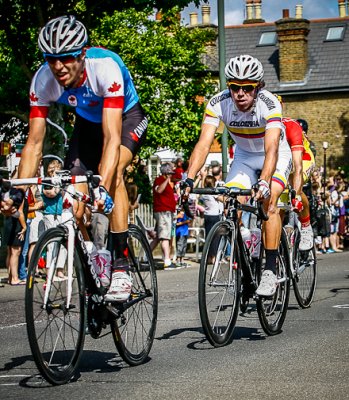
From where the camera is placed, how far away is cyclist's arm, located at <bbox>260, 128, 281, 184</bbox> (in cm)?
885

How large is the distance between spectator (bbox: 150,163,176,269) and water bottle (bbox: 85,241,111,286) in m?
13.3

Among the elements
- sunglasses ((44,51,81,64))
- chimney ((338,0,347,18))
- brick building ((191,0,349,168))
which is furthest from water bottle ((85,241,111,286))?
chimney ((338,0,347,18))

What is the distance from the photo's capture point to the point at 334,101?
64.8 m

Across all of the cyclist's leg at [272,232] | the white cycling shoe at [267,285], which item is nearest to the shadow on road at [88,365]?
the white cycling shoe at [267,285]

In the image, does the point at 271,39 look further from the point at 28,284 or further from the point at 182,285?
the point at 28,284

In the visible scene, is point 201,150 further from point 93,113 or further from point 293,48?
point 293,48

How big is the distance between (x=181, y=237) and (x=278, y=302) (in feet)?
40.7

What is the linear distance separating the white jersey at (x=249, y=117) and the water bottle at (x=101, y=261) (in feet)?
7.55

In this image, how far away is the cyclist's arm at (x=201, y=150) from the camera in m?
9.05

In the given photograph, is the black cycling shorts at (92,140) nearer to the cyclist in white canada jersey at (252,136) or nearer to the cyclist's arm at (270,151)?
the cyclist in white canada jersey at (252,136)

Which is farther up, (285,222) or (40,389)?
(285,222)

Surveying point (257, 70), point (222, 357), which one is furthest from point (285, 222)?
point (222, 357)

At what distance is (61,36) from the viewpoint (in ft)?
22.9

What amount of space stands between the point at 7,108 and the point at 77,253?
2778cm
